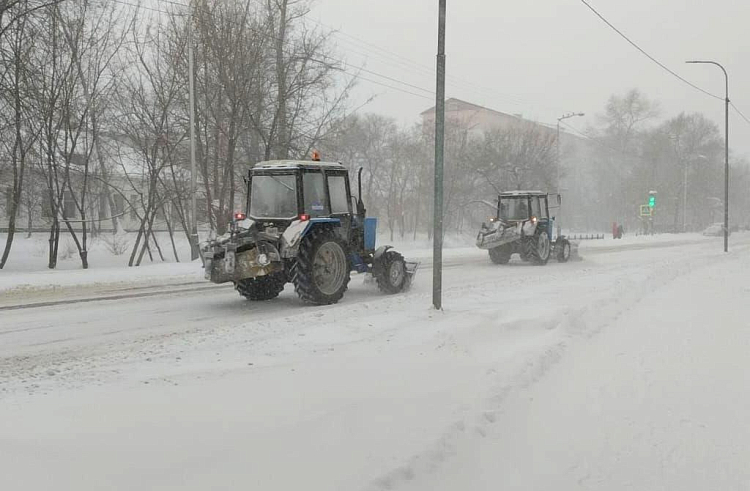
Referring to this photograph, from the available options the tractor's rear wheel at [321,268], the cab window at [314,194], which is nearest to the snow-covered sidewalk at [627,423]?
the tractor's rear wheel at [321,268]

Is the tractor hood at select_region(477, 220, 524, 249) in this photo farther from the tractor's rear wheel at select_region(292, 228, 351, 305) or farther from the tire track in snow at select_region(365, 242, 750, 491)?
the tractor's rear wheel at select_region(292, 228, 351, 305)

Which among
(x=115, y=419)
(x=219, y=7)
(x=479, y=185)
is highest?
(x=219, y=7)

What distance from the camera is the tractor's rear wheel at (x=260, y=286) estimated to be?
11.2m

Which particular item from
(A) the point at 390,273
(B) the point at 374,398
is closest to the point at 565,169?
(A) the point at 390,273

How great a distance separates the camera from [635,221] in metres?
79.0

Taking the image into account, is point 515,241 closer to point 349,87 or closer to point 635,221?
point 349,87

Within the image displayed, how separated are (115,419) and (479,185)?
4238cm

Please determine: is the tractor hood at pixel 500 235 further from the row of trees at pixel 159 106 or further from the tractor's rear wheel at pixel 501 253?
the row of trees at pixel 159 106


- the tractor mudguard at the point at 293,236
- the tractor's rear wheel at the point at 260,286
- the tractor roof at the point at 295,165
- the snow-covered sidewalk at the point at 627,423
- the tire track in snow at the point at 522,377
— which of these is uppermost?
the tractor roof at the point at 295,165

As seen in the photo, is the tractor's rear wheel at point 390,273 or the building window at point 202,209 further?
the building window at point 202,209

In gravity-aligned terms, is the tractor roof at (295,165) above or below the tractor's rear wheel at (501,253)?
above

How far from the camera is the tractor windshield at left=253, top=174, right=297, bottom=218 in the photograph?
35.5 feet

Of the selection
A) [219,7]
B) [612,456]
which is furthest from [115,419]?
[219,7]

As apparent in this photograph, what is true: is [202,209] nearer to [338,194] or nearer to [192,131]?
[192,131]
